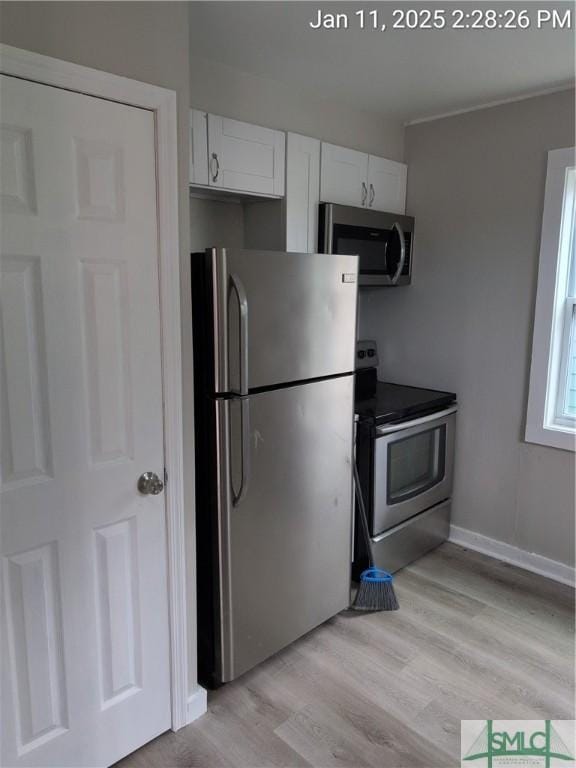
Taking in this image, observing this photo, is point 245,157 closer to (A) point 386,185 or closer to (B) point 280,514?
(A) point 386,185

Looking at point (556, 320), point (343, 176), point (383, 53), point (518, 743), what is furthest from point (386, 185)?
point (518, 743)

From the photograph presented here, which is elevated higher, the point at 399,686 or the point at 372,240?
the point at 372,240

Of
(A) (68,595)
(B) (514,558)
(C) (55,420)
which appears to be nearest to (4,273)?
(C) (55,420)

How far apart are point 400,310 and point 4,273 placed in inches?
95.2

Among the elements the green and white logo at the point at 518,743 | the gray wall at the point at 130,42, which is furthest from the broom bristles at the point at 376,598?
the gray wall at the point at 130,42

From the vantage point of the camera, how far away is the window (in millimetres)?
2650

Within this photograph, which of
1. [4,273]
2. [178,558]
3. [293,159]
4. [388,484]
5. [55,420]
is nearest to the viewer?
[4,273]

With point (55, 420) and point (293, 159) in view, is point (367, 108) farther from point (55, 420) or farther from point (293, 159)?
point (55, 420)

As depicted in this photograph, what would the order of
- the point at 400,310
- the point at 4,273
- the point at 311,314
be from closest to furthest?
the point at 4,273
the point at 311,314
the point at 400,310

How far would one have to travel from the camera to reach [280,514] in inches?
84.4

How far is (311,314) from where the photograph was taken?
2.11 m

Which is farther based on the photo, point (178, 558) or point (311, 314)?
point (311, 314)

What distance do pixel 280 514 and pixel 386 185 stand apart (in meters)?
1.96

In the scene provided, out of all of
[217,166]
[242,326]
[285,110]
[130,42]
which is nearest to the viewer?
[130,42]
